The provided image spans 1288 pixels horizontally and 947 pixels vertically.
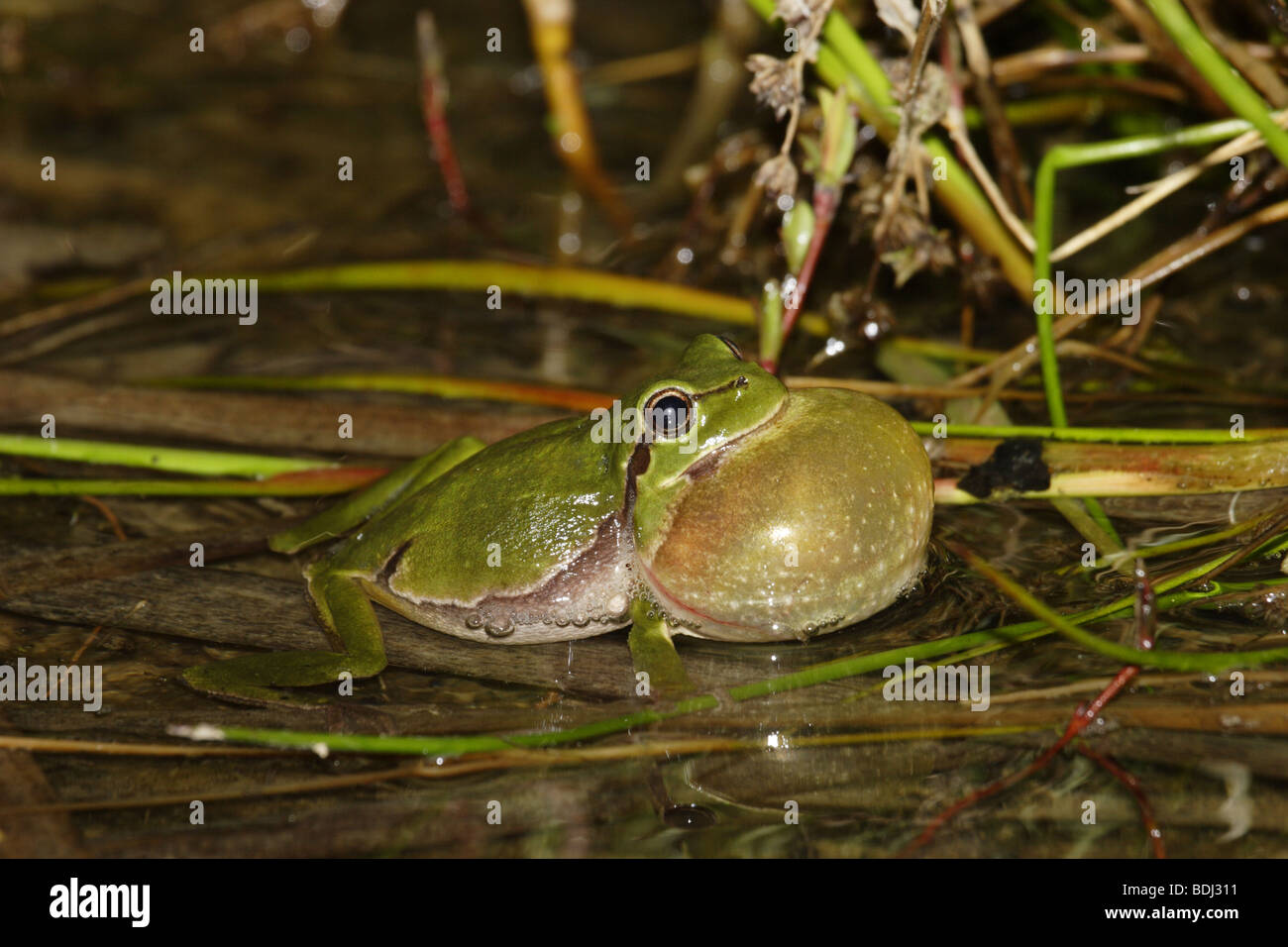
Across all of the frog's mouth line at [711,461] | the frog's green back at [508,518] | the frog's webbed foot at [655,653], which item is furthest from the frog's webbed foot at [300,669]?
the frog's mouth line at [711,461]

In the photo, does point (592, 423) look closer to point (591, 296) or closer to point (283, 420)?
point (283, 420)

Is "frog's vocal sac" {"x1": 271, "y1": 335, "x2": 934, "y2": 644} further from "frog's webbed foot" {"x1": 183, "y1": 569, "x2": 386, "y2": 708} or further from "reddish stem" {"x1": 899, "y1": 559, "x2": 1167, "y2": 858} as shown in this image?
"reddish stem" {"x1": 899, "y1": 559, "x2": 1167, "y2": 858}

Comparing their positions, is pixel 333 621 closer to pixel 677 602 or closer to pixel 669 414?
pixel 677 602

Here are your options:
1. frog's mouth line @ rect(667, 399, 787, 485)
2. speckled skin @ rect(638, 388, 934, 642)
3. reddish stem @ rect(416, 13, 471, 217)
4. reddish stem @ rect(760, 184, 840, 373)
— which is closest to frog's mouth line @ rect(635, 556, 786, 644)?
speckled skin @ rect(638, 388, 934, 642)

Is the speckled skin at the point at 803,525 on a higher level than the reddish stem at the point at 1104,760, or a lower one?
higher

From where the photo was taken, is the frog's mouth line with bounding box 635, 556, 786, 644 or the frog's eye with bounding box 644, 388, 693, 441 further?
the frog's mouth line with bounding box 635, 556, 786, 644

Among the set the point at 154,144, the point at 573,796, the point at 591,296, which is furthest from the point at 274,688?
the point at 154,144

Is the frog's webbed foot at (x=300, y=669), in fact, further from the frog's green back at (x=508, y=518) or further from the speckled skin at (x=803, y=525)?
the speckled skin at (x=803, y=525)

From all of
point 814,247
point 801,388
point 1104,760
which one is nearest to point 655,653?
point 801,388
